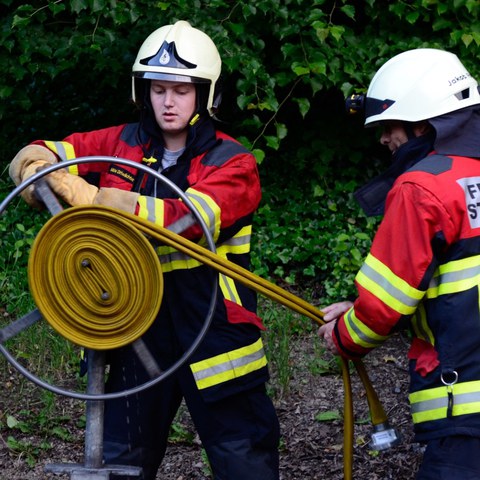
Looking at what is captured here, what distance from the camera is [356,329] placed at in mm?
3215

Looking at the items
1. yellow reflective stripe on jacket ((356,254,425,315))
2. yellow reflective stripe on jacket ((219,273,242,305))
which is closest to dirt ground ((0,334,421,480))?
yellow reflective stripe on jacket ((219,273,242,305))

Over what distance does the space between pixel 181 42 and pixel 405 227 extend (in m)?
1.17

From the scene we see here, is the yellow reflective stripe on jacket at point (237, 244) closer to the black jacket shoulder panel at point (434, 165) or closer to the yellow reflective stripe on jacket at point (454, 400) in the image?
the black jacket shoulder panel at point (434, 165)

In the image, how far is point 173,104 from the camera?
3.61m

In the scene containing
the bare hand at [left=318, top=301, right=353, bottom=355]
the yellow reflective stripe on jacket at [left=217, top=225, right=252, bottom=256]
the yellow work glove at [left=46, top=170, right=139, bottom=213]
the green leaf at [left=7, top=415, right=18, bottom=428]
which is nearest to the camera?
the yellow work glove at [left=46, top=170, right=139, bottom=213]

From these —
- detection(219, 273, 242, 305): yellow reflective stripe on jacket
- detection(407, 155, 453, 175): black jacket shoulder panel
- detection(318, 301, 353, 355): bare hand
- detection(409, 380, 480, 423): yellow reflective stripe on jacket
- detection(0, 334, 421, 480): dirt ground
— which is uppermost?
detection(407, 155, 453, 175): black jacket shoulder panel

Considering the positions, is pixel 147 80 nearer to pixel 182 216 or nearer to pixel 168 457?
pixel 182 216

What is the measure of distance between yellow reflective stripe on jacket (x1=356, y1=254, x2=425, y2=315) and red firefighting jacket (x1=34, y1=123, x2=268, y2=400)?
0.59m

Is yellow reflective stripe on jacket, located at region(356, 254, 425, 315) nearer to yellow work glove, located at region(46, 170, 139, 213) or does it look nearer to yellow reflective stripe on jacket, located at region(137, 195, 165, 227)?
Answer: yellow reflective stripe on jacket, located at region(137, 195, 165, 227)

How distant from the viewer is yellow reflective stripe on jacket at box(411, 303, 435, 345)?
317 cm

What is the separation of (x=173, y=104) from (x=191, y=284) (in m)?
0.65

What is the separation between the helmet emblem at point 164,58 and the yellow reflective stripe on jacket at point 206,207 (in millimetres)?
524

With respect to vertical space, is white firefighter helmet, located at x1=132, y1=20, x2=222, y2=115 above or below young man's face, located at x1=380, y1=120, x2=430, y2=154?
above

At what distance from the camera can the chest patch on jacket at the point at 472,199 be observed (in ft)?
10.00
